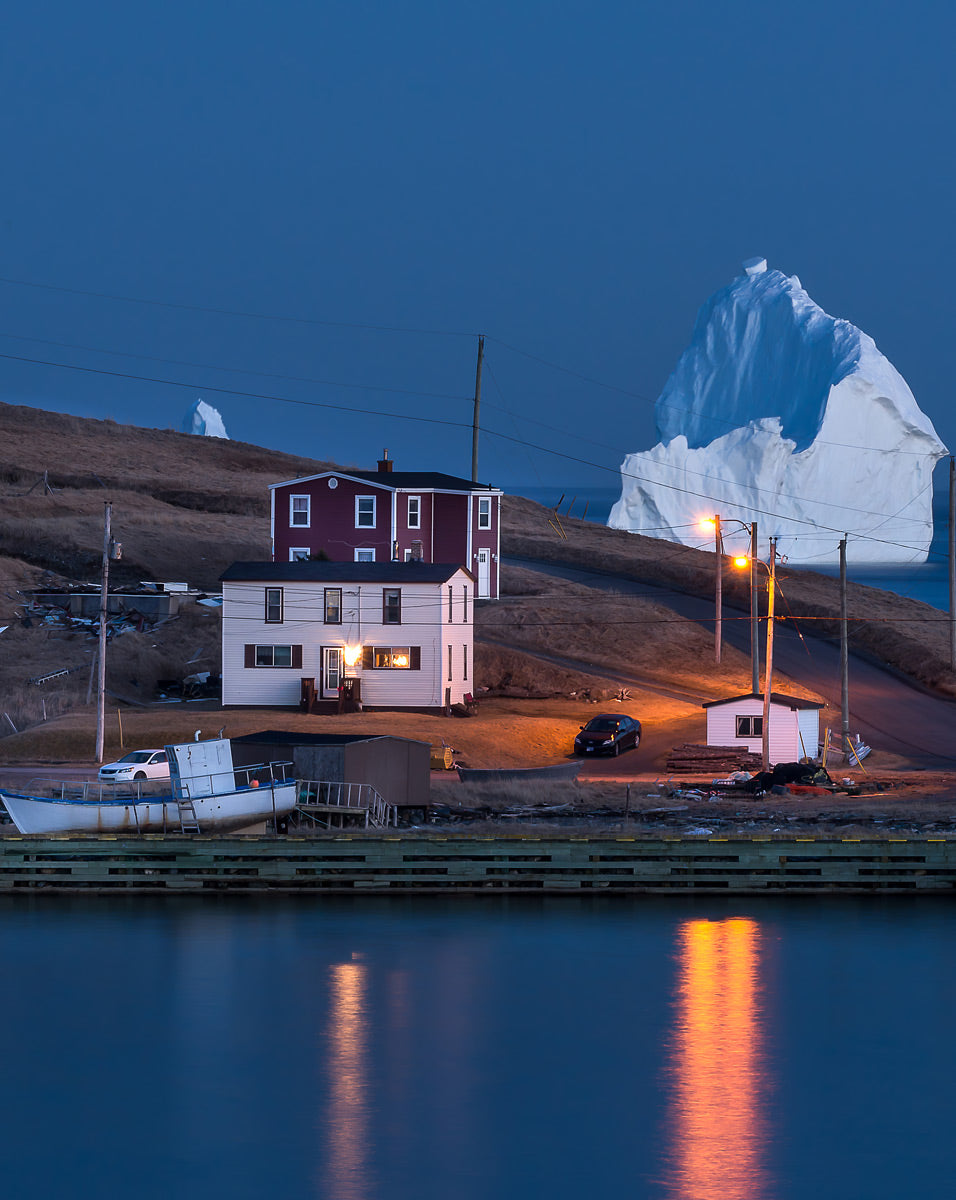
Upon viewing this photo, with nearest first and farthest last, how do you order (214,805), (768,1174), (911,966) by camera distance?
(768,1174) → (911,966) → (214,805)

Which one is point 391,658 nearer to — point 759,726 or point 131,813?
point 759,726

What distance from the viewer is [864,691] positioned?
2638 inches

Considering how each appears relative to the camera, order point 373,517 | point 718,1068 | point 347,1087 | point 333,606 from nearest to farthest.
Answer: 1. point 347,1087
2. point 718,1068
3. point 333,606
4. point 373,517

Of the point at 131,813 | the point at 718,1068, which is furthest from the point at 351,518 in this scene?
the point at 718,1068

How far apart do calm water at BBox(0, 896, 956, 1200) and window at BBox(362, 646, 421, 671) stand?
24.5 m

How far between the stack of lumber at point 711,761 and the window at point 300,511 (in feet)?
90.3

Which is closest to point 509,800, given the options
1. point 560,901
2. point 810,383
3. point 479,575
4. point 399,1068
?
point 560,901

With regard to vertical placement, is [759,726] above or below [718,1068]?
above

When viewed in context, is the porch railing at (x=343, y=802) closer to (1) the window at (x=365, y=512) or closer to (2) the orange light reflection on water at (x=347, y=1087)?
(2) the orange light reflection on water at (x=347, y=1087)

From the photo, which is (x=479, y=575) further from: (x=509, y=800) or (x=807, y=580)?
(x=509, y=800)

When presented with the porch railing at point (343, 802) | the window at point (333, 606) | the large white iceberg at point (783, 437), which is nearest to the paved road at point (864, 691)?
the window at point (333, 606)

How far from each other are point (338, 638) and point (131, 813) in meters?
22.5

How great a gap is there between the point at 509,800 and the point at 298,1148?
25350mm

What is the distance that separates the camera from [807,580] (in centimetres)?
9888
